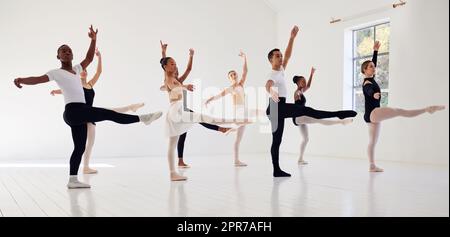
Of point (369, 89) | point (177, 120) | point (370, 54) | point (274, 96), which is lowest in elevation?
point (177, 120)

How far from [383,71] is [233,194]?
4610 mm

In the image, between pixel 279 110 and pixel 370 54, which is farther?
pixel 370 54

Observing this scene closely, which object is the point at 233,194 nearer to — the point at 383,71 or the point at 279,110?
the point at 279,110

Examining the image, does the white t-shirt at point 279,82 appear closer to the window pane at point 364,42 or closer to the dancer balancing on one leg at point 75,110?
the dancer balancing on one leg at point 75,110

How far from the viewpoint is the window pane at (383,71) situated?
731 cm

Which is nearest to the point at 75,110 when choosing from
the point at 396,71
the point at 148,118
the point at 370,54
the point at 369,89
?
the point at 148,118

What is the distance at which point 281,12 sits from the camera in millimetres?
9578

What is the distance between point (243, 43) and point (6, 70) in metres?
4.39

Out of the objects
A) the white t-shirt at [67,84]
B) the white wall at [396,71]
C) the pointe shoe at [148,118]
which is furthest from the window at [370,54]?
the white t-shirt at [67,84]

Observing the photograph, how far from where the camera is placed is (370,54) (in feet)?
25.2

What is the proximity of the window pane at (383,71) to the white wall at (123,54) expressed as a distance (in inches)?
109

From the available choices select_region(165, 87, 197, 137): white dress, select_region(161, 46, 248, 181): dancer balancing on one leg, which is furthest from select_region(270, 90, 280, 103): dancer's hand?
select_region(165, 87, 197, 137): white dress

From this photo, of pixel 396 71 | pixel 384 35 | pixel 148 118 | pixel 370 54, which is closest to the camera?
pixel 148 118

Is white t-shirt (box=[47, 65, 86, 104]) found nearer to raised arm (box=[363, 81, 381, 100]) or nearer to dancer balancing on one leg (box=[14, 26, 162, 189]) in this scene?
dancer balancing on one leg (box=[14, 26, 162, 189])
